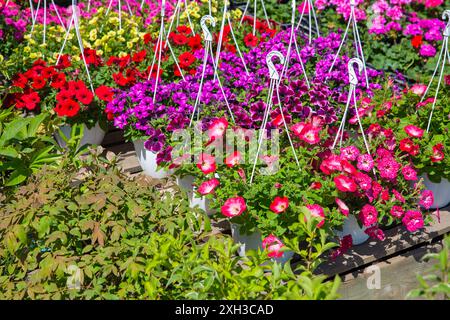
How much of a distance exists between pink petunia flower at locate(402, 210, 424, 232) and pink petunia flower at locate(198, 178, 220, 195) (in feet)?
3.05

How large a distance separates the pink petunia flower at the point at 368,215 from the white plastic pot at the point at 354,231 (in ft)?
0.48

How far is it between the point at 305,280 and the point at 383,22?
3767 mm

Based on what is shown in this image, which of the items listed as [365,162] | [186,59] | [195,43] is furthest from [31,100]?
[365,162]

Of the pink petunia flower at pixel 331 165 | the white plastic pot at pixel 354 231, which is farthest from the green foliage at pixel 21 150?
the white plastic pot at pixel 354 231

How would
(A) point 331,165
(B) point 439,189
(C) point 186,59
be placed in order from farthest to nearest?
(C) point 186,59 → (B) point 439,189 → (A) point 331,165

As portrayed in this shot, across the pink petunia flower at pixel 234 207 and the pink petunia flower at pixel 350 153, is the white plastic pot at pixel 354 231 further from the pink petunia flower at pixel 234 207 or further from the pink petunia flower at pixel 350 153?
the pink petunia flower at pixel 234 207

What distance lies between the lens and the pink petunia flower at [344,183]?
10.9ft

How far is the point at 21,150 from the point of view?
3867mm

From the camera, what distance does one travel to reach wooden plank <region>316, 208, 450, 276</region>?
3.53 m

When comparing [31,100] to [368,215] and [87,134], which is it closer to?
[87,134]

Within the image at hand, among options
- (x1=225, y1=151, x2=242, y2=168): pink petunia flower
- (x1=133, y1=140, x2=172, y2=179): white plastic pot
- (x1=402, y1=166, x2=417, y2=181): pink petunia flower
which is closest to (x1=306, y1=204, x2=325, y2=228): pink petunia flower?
(x1=225, y1=151, x2=242, y2=168): pink petunia flower

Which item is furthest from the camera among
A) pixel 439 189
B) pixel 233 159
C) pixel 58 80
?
pixel 58 80

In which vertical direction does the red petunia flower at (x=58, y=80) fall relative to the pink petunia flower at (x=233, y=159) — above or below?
above

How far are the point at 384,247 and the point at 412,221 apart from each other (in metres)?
0.23
